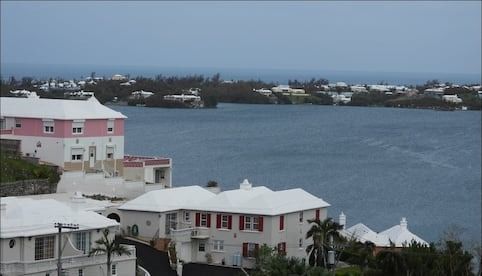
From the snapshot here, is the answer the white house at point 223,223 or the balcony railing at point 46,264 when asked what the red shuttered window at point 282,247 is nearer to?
the white house at point 223,223

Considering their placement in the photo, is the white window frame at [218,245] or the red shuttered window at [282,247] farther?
the white window frame at [218,245]

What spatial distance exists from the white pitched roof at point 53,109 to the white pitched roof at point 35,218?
16.5 meters

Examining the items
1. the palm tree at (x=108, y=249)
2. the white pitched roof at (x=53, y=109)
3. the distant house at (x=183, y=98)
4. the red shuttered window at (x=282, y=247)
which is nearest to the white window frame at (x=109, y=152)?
the white pitched roof at (x=53, y=109)

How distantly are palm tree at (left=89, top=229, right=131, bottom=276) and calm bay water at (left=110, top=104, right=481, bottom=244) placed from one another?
29.4m

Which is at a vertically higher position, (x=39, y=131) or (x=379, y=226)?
(x=39, y=131)

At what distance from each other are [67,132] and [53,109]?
143cm

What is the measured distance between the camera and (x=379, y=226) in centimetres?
6388

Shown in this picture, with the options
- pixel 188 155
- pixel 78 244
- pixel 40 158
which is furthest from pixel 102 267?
pixel 188 155

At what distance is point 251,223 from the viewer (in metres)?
38.5

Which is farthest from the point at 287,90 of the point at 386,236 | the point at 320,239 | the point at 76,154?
the point at 320,239

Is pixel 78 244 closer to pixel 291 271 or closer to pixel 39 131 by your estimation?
pixel 291 271

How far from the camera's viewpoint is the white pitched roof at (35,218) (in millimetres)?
29812

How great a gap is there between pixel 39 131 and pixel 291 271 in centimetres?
2205

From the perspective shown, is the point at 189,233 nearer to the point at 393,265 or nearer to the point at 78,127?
the point at 393,265
